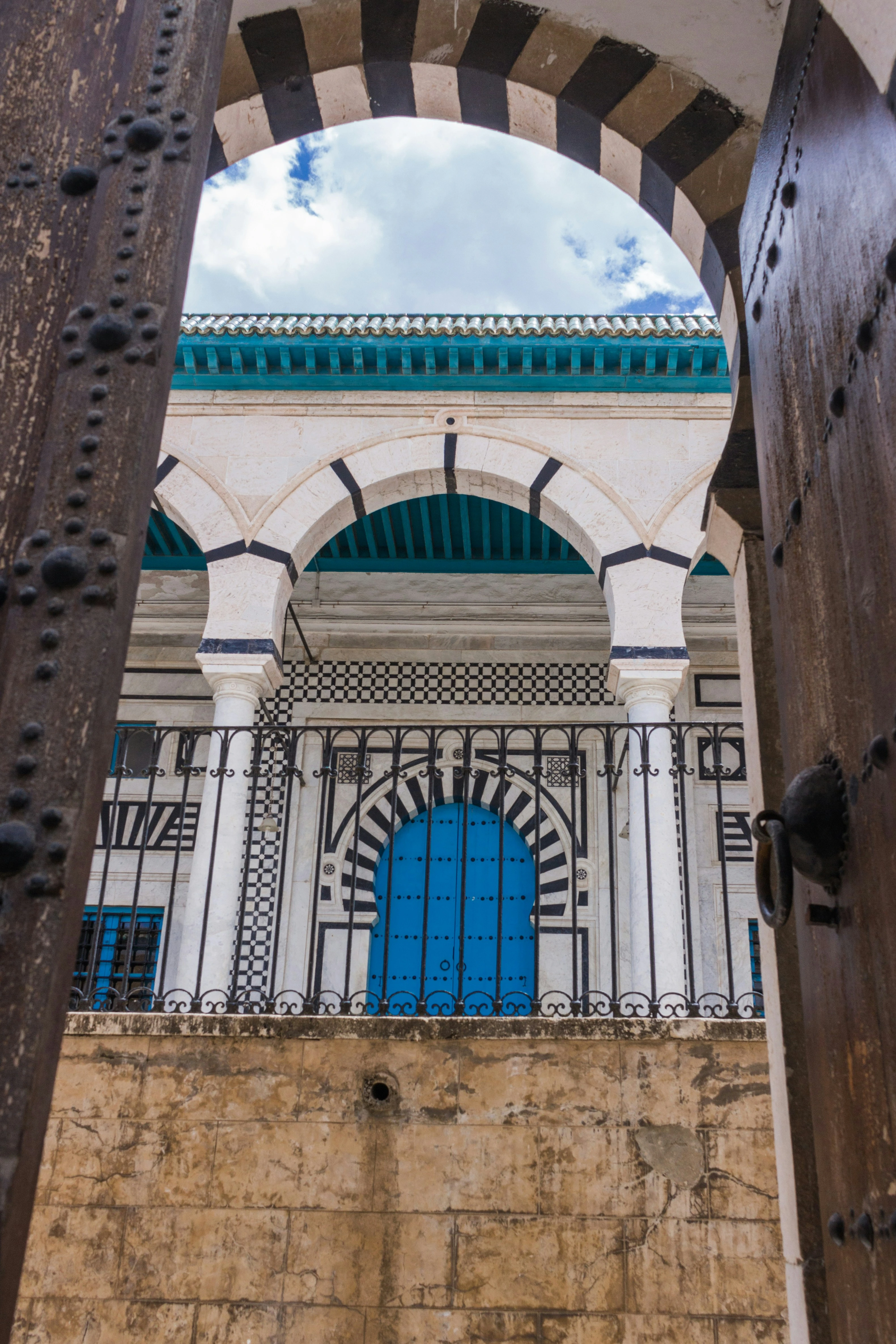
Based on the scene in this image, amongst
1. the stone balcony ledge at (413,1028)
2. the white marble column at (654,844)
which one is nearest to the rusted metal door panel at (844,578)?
the stone balcony ledge at (413,1028)

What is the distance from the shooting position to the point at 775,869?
5.16ft

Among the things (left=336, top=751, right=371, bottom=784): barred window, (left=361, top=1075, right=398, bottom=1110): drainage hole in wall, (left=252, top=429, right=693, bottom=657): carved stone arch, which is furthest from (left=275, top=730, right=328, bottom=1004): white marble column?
(left=361, top=1075, right=398, bottom=1110): drainage hole in wall

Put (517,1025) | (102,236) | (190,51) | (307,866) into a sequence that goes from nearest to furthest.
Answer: (102,236), (190,51), (517,1025), (307,866)

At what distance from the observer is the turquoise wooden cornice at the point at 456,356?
7.89m

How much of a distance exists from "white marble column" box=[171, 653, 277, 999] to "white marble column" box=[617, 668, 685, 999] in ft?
7.40

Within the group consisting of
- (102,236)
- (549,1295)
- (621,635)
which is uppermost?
(621,635)

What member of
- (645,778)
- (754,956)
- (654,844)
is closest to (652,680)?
(654,844)

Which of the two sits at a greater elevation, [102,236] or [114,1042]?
[102,236]

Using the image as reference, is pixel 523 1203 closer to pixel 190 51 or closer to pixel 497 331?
pixel 190 51

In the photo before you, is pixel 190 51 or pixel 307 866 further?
pixel 307 866

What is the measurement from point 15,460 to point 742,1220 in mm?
3621

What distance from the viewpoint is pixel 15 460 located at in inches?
54.3

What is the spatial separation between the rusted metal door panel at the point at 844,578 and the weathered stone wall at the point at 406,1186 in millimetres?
2404

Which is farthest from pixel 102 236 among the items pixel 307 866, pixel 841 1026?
pixel 307 866
